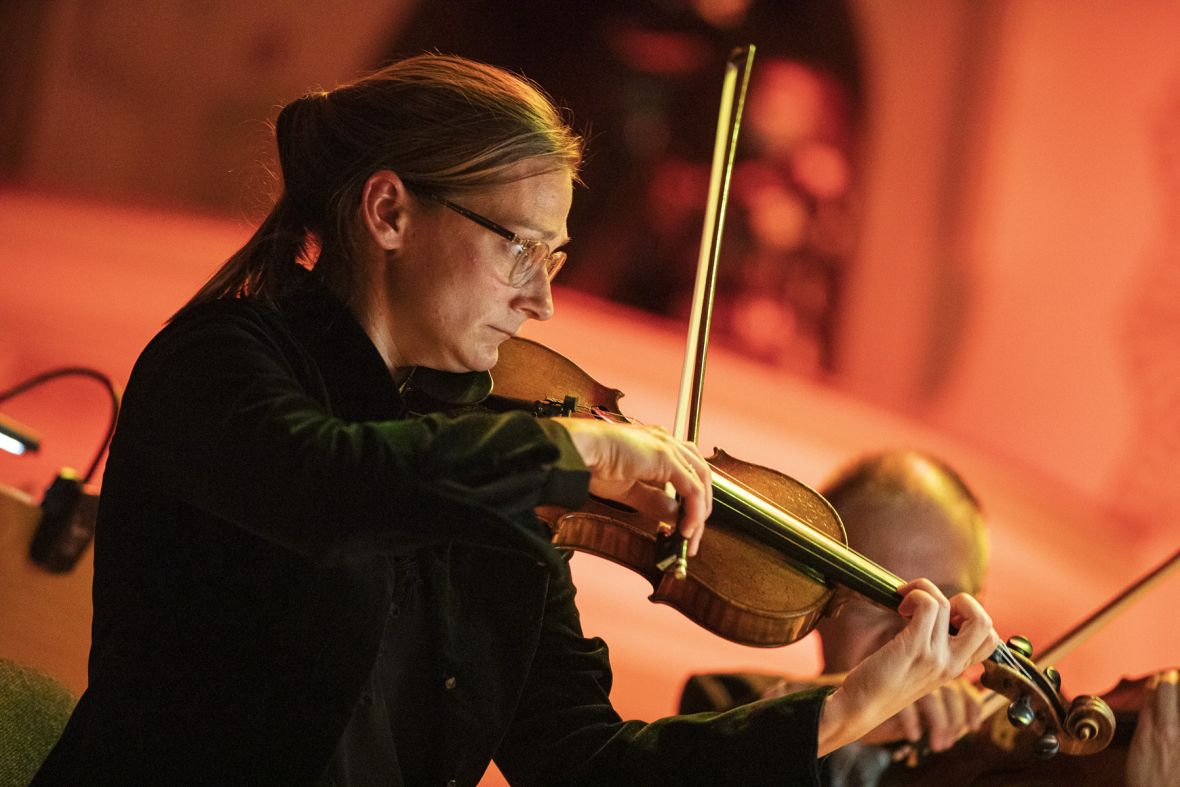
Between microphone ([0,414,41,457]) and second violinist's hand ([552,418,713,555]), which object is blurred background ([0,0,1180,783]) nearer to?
microphone ([0,414,41,457])

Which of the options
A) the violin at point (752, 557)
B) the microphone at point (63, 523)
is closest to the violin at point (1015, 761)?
the violin at point (752, 557)

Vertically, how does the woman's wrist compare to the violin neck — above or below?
below

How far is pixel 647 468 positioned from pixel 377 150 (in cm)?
51

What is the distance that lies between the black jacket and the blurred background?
1.86 meters

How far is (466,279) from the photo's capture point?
1356 millimetres

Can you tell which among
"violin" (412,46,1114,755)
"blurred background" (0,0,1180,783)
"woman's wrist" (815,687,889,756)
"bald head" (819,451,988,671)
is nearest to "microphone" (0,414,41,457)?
"violin" (412,46,1114,755)

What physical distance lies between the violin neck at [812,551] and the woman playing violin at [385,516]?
5 centimetres

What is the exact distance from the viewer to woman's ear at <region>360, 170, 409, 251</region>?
138 centimetres

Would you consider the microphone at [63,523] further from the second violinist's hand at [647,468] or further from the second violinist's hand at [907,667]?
the second violinist's hand at [907,667]

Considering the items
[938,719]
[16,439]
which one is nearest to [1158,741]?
[938,719]

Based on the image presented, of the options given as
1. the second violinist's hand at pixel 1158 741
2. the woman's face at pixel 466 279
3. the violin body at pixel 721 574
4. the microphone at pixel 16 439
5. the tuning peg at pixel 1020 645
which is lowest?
the second violinist's hand at pixel 1158 741

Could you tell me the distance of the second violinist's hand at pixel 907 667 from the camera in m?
1.37

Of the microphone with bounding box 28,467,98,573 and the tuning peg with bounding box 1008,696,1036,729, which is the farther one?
the microphone with bounding box 28,467,98,573

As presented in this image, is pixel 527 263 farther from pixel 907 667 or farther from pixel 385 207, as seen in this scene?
pixel 907 667
